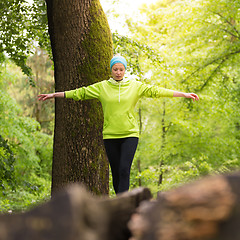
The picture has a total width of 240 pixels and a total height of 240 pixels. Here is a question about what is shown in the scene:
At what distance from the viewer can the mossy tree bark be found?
4664mm

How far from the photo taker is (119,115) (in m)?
4.02

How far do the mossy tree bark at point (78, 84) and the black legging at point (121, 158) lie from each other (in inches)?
27.0

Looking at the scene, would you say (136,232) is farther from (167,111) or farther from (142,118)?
(142,118)

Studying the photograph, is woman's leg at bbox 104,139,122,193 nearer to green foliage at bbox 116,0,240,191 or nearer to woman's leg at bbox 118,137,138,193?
woman's leg at bbox 118,137,138,193

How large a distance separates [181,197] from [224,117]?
1515 cm

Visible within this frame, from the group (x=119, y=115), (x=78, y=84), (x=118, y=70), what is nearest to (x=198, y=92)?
(x=78, y=84)

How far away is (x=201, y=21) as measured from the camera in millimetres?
11711

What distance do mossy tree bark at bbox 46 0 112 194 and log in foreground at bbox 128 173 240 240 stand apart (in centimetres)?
367

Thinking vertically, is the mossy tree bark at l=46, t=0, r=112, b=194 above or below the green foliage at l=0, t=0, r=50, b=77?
below

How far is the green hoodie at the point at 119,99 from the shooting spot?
4016 mm

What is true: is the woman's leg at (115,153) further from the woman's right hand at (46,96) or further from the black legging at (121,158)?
the woman's right hand at (46,96)

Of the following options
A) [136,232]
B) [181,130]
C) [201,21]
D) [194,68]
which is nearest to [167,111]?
[181,130]

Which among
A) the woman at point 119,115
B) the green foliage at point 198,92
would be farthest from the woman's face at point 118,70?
the green foliage at point 198,92

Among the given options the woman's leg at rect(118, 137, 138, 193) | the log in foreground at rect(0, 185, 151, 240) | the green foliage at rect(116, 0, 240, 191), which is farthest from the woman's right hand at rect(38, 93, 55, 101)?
the green foliage at rect(116, 0, 240, 191)
